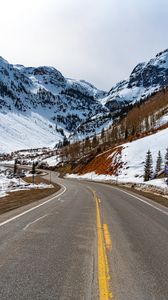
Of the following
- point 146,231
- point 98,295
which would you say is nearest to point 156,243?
point 146,231

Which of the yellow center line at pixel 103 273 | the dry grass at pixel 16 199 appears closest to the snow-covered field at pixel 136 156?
the dry grass at pixel 16 199

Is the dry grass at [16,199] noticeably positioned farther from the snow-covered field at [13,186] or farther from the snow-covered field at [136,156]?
the snow-covered field at [136,156]

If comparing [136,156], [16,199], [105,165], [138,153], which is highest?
[138,153]

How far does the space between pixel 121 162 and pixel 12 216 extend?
73699 millimetres

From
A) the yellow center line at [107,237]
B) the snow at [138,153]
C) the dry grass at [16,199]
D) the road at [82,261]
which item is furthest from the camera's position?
the snow at [138,153]

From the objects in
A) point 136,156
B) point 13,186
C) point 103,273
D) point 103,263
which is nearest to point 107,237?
point 103,263

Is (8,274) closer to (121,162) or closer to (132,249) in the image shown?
(132,249)

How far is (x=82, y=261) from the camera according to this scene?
7.81 meters

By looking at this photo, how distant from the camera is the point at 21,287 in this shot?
19.8ft

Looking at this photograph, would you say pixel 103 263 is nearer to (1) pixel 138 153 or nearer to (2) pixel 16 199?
(2) pixel 16 199

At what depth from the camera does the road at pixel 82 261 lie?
596cm

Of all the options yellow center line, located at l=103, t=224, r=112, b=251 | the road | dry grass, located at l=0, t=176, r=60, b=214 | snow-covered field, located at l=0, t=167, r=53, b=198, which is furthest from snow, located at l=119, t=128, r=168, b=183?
the road

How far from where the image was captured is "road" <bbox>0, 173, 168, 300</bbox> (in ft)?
19.6

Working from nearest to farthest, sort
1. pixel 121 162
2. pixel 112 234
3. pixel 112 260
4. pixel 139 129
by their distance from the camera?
pixel 112 260
pixel 112 234
pixel 121 162
pixel 139 129
